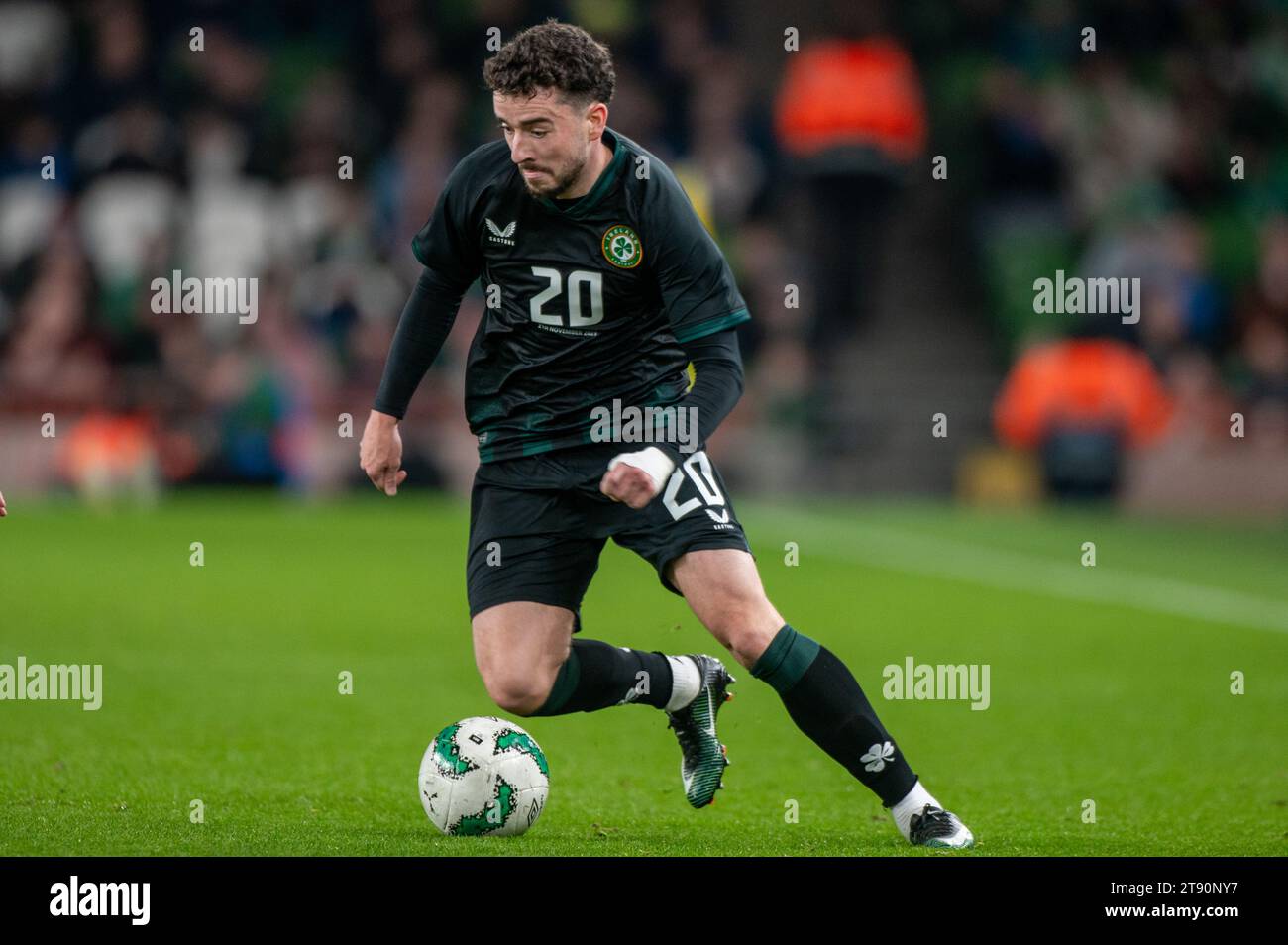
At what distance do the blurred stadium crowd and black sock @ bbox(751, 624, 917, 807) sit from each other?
13109mm

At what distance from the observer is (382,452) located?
19.0 ft

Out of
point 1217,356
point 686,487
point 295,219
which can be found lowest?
point 686,487

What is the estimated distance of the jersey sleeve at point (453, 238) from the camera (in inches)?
222

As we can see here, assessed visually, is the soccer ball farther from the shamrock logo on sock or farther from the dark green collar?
the dark green collar

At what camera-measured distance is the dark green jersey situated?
18.0 ft

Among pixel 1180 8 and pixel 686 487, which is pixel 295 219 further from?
pixel 686 487

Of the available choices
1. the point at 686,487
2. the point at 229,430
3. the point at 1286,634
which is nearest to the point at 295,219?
the point at 229,430

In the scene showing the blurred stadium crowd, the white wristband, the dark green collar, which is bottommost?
the white wristband

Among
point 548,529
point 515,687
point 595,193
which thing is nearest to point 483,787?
point 515,687

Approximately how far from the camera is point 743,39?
73.7 feet

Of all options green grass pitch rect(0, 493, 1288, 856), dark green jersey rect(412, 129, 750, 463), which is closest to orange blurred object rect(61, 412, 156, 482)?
green grass pitch rect(0, 493, 1288, 856)

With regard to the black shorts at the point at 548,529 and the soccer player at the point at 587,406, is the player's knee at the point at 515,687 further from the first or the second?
the black shorts at the point at 548,529

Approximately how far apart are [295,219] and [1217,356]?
9225 millimetres

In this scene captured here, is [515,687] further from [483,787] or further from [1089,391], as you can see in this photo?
[1089,391]
